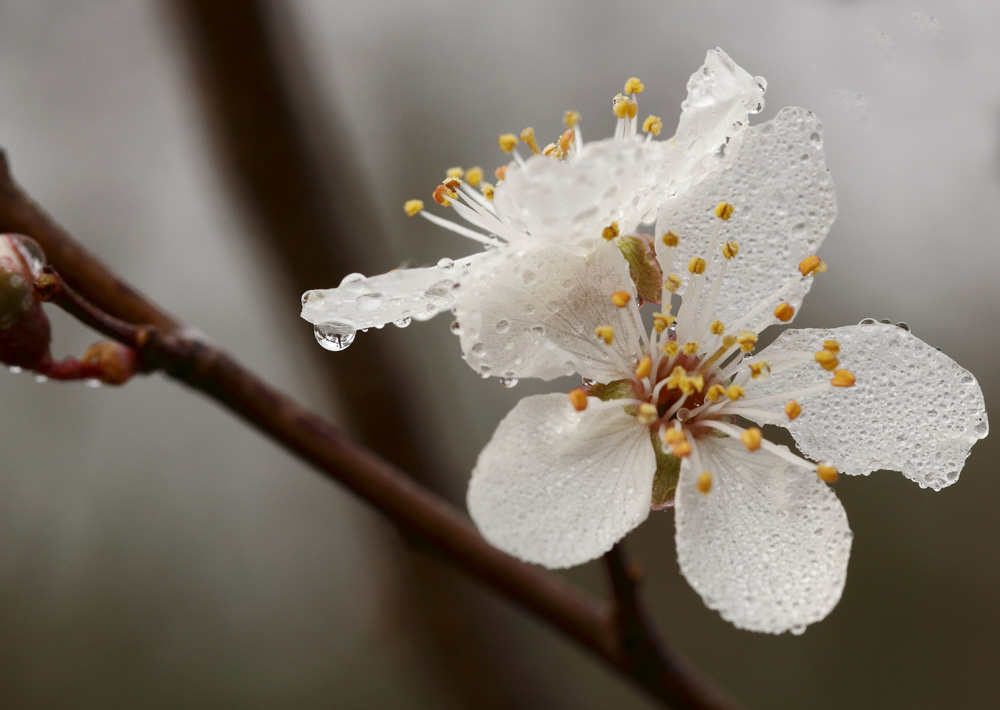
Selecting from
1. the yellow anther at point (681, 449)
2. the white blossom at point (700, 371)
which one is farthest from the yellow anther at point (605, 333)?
the yellow anther at point (681, 449)

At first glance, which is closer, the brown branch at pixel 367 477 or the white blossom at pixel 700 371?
the white blossom at pixel 700 371

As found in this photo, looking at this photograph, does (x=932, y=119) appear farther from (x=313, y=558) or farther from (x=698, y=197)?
(x=313, y=558)

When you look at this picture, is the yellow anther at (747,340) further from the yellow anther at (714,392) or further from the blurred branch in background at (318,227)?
the blurred branch in background at (318,227)

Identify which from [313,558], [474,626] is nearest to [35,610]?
[313,558]

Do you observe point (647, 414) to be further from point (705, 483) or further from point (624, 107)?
point (624, 107)

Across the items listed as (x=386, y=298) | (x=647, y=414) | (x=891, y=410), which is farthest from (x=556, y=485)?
(x=891, y=410)

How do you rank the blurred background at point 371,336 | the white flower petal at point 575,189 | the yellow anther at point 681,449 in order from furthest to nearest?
the blurred background at point 371,336 → the yellow anther at point 681,449 → the white flower petal at point 575,189

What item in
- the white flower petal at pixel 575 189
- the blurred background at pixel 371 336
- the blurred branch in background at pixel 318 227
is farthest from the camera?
the blurred branch in background at pixel 318 227
